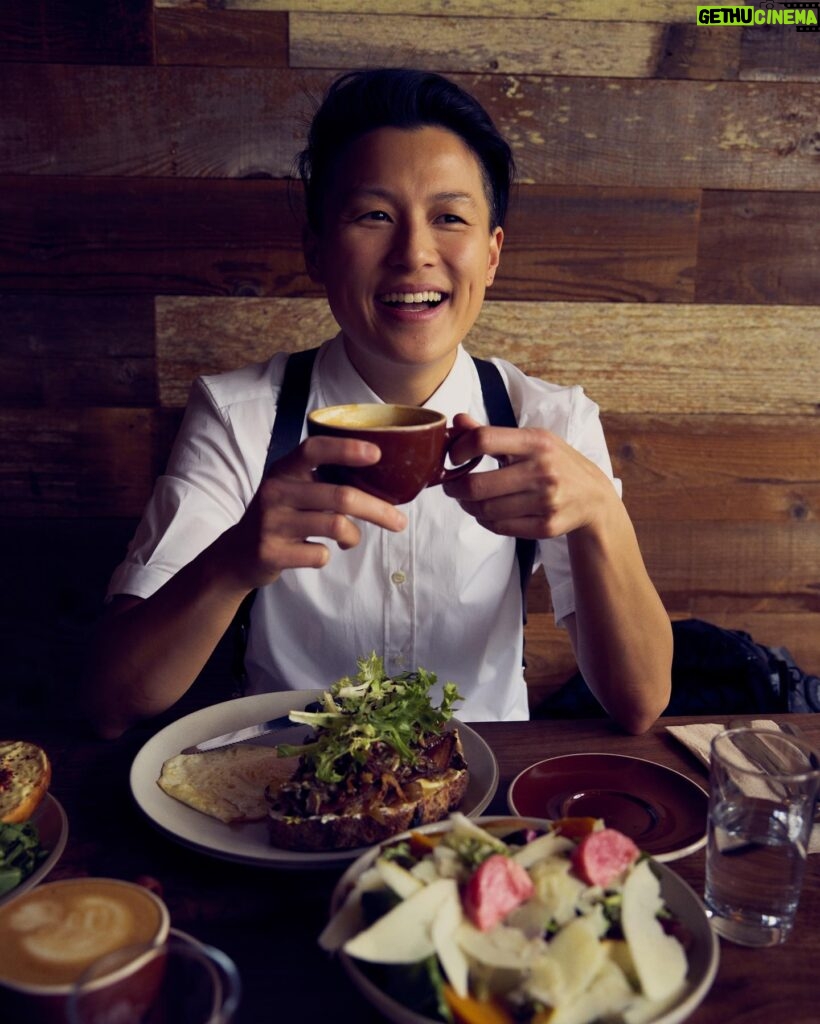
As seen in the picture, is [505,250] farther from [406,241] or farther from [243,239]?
[406,241]

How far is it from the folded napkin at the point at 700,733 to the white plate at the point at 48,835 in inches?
37.4

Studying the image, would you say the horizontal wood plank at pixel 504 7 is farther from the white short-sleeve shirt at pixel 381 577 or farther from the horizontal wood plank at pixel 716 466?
the horizontal wood plank at pixel 716 466

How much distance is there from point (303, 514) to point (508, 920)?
599 millimetres

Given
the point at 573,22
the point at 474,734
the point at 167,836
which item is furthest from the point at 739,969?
the point at 573,22

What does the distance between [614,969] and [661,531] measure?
1984 mm

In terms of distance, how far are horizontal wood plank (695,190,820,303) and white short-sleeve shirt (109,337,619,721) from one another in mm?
801

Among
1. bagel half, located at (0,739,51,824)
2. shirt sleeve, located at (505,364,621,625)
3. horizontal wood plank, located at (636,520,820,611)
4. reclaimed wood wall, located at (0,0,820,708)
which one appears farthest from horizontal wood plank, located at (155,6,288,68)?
bagel half, located at (0,739,51,824)

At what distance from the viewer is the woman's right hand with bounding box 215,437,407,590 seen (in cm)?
114

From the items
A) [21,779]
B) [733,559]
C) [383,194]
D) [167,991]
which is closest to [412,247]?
[383,194]

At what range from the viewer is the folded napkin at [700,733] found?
4.77 ft

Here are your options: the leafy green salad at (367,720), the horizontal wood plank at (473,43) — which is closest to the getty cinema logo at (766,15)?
the horizontal wood plank at (473,43)

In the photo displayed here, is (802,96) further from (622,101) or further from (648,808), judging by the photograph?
(648,808)

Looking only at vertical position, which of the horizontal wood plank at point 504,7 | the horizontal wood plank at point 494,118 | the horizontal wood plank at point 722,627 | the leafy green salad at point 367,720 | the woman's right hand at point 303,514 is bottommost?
the horizontal wood plank at point 722,627

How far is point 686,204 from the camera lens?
8.27 ft
